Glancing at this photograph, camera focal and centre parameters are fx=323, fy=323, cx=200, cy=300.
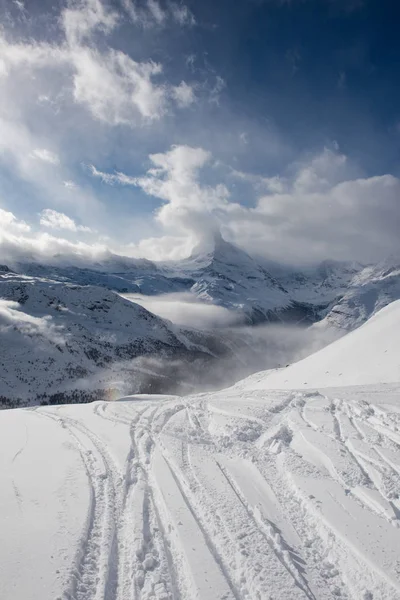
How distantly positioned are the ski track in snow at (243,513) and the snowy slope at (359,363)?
14.0 meters

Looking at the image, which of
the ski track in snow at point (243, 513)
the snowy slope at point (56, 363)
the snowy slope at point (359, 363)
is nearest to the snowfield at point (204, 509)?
the ski track in snow at point (243, 513)

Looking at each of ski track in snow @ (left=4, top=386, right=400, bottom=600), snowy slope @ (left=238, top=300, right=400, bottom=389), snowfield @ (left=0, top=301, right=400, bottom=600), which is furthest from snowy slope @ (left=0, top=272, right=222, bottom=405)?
ski track in snow @ (left=4, top=386, right=400, bottom=600)

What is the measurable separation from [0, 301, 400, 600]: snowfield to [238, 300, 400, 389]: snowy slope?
529 inches

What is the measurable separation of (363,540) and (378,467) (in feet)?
11.1

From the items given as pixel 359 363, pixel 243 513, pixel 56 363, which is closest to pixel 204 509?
pixel 243 513

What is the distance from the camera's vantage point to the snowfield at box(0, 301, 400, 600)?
481cm

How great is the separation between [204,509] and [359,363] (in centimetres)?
2613

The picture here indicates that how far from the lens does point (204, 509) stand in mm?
6723

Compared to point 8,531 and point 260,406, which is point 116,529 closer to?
point 8,531

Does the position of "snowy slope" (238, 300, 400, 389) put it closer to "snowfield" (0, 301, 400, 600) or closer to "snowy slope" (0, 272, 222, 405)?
"snowfield" (0, 301, 400, 600)

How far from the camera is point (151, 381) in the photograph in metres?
165

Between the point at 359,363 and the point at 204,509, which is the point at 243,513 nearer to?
the point at 204,509

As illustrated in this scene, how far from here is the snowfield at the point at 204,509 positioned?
15.8 feet

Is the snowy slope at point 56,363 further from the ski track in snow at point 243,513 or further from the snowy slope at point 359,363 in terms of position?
the ski track in snow at point 243,513
